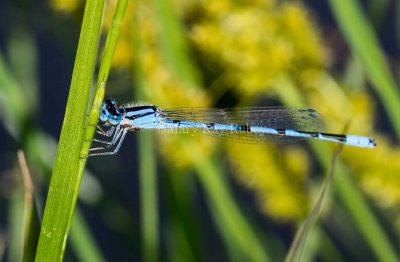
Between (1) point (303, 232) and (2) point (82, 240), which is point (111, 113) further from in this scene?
(1) point (303, 232)

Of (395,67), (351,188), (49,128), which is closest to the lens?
(351,188)

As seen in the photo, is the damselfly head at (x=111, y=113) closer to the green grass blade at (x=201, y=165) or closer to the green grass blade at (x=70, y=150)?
the green grass blade at (x=201, y=165)

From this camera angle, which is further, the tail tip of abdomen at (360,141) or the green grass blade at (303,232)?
the tail tip of abdomen at (360,141)

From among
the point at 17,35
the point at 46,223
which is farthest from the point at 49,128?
the point at 46,223

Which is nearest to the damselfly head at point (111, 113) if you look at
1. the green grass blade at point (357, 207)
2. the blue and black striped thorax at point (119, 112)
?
the blue and black striped thorax at point (119, 112)

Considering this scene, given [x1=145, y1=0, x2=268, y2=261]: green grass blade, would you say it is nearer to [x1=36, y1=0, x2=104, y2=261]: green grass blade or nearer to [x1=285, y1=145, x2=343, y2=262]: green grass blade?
[x1=285, y1=145, x2=343, y2=262]: green grass blade

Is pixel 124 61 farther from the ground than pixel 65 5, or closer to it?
closer to it

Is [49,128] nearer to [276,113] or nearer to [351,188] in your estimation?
[276,113]

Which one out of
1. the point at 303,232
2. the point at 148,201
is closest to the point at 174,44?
the point at 148,201
